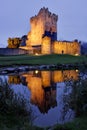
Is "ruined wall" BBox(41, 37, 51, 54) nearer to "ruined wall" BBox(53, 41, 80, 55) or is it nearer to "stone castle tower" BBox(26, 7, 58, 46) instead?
"ruined wall" BBox(53, 41, 80, 55)

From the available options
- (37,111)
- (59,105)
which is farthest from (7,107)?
(59,105)

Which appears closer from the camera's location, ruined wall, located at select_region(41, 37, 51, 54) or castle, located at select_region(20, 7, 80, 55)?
ruined wall, located at select_region(41, 37, 51, 54)

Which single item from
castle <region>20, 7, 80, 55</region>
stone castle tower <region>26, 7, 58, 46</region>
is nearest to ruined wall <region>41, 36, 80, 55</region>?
castle <region>20, 7, 80, 55</region>

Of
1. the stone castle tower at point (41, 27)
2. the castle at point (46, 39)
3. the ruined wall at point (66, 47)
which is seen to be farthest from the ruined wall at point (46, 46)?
the stone castle tower at point (41, 27)

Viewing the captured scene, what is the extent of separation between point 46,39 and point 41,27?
7297mm

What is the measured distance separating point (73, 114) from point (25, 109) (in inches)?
57.2

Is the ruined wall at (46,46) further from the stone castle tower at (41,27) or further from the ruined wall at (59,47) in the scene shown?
the stone castle tower at (41,27)

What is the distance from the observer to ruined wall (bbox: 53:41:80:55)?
67062 mm

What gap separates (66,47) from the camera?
67.8 metres

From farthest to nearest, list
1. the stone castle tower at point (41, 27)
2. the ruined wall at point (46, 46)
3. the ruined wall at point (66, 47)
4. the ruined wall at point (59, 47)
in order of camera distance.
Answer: the stone castle tower at point (41, 27), the ruined wall at point (66, 47), the ruined wall at point (59, 47), the ruined wall at point (46, 46)

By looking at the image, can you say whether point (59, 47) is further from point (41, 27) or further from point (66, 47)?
point (41, 27)

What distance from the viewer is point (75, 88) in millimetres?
9883

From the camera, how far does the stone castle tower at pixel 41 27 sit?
7310 cm

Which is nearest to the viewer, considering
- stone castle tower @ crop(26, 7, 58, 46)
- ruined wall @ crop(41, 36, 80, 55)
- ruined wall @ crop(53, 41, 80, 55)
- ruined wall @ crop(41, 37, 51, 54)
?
ruined wall @ crop(41, 37, 51, 54)
